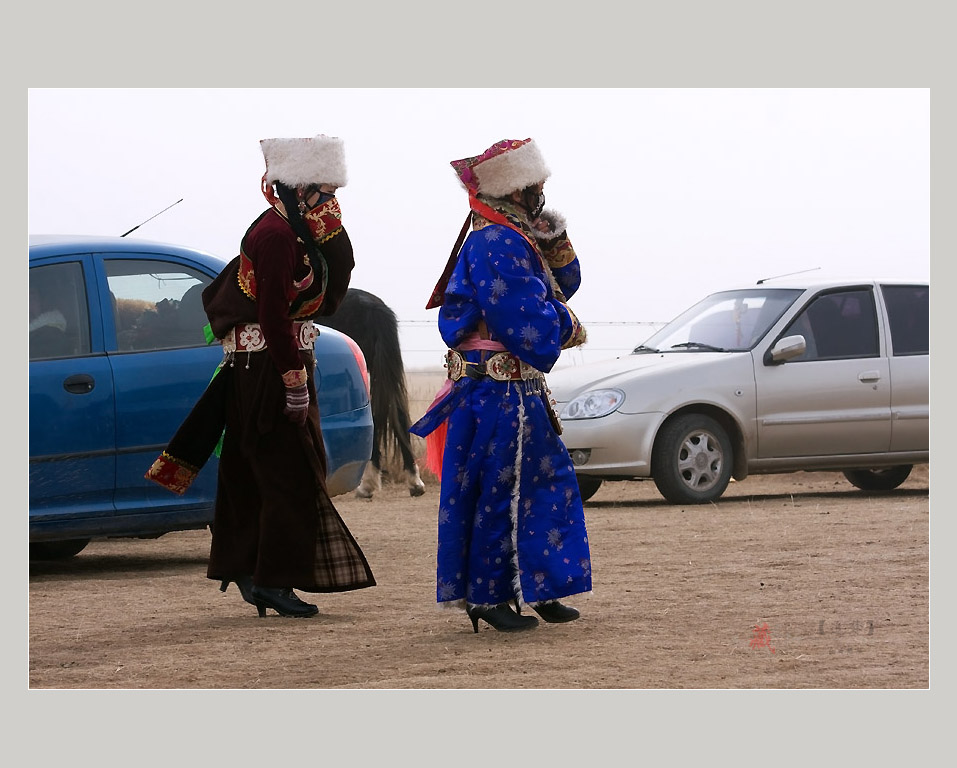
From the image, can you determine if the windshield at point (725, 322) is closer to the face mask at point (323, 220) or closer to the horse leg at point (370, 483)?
the horse leg at point (370, 483)

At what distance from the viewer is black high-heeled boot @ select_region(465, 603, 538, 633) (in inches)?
252

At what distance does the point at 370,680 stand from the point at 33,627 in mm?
2001

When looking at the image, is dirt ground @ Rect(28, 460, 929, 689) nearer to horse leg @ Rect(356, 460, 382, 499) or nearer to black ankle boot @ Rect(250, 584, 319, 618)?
black ankle boot @ Rect(250, 584, 319, 618)

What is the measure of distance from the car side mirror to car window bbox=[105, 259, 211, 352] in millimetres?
4771

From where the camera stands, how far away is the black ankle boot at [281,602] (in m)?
6.91

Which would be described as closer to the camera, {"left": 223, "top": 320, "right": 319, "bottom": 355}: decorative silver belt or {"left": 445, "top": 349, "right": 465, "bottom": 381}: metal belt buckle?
{"left": 445, "top": 349, "right": 465, "bottom": 381}: metal belt buckle

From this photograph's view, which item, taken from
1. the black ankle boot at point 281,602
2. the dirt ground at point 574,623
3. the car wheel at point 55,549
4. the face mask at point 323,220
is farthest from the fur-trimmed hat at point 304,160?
the car wheel at point 55,549

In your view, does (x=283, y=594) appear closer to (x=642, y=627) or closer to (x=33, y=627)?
(x=33, y=627)

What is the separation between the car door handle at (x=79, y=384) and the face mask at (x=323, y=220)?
6.41ft

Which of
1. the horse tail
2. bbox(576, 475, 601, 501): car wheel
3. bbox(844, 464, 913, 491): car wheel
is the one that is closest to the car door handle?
the horse tail

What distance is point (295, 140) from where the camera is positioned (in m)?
6.62

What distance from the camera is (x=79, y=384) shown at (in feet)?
26.5

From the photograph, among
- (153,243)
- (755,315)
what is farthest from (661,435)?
(153,243)

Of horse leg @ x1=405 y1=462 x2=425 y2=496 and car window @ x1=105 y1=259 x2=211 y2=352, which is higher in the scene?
car window @ x1=105 y1=259 x2=211 y2=352
